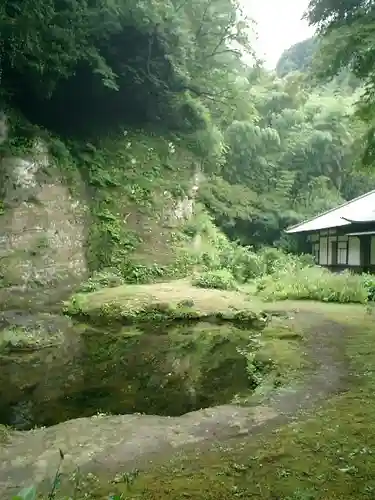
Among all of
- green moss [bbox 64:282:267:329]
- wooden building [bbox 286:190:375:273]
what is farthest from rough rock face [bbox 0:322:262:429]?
wooden building [bbox 286:190:375:273]

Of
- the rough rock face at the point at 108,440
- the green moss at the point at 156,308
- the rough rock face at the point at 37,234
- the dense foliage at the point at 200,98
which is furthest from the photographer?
the dense foliage at the point at 200,98

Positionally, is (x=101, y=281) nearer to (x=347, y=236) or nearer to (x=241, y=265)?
(x=241, y=265)

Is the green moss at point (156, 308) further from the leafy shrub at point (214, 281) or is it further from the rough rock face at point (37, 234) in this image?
the leafy shrub at point (214, 281)

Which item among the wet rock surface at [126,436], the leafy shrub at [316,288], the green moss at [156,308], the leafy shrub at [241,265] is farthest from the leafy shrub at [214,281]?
the wet rock surface at [126,436]

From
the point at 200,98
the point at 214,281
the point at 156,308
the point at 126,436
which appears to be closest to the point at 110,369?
the point at 126,436

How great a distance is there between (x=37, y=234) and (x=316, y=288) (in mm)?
9556

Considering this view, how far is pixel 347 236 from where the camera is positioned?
21609mm

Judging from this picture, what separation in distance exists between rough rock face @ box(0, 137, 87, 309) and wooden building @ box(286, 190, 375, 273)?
1101 cm

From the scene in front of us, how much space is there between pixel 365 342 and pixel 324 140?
23.4 metres

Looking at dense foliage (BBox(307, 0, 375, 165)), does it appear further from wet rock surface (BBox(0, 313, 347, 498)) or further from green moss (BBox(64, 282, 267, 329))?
wet rock surface (BBox(0, 313, 347, 498))

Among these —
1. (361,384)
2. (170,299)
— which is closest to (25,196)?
(170,299)

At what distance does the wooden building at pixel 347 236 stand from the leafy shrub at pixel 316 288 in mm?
3378

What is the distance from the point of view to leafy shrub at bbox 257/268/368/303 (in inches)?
605

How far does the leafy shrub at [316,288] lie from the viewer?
15375 mm
